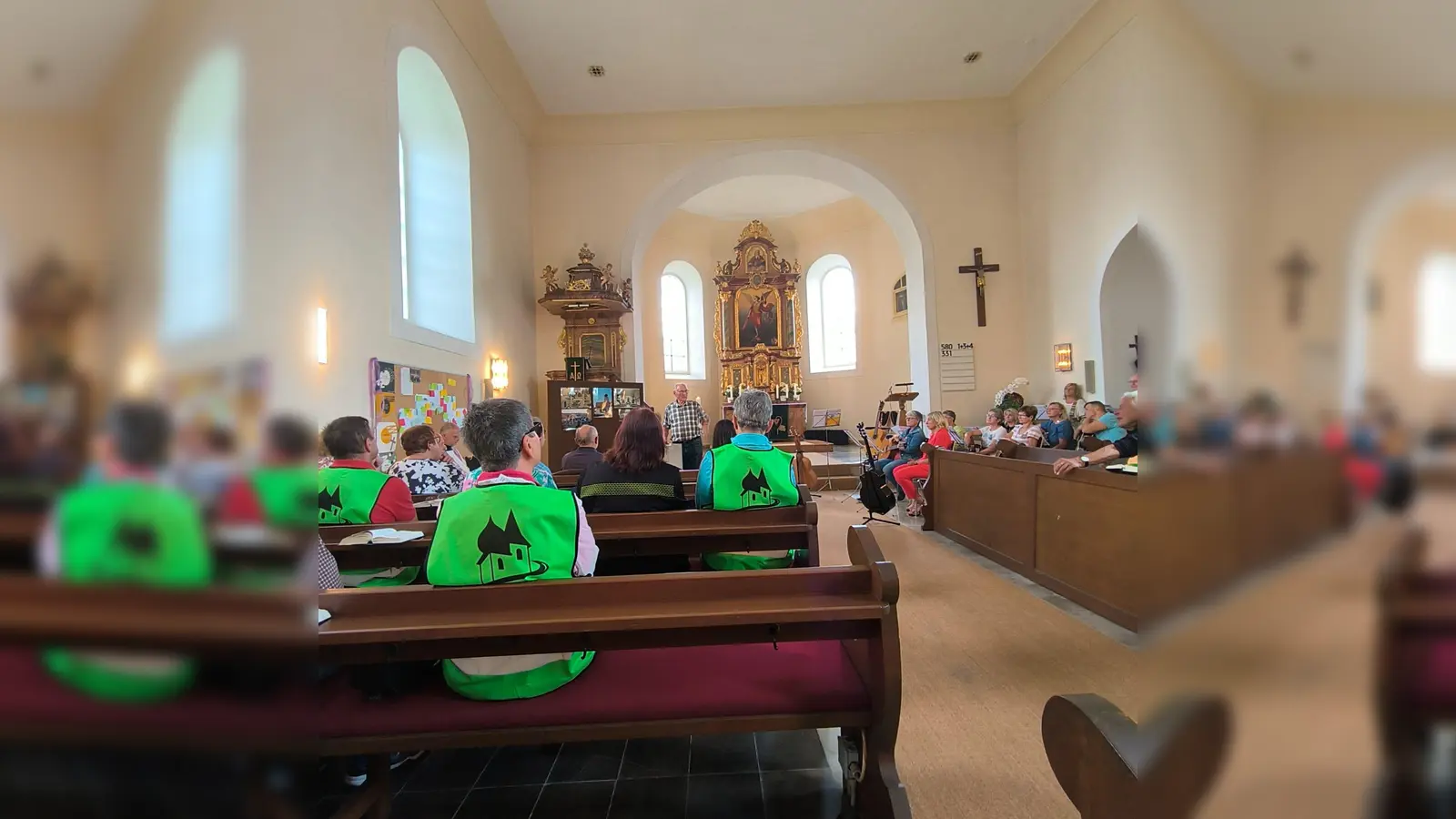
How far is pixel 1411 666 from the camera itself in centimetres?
17

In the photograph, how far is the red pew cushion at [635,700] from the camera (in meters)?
1.87

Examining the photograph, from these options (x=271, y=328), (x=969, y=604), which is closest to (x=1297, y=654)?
(x=271, y=328)

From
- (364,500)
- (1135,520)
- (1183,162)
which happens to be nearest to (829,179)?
(364,500)

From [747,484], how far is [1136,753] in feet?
9.22

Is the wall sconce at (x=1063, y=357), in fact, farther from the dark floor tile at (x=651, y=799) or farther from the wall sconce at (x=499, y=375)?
the dark floor tile at (x=651, y=799)

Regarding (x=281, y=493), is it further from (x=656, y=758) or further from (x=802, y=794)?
(x=656, y=758)

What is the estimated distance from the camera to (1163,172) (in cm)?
30

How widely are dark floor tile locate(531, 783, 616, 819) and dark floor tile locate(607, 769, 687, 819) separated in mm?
37

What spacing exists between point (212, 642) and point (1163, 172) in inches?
14.5

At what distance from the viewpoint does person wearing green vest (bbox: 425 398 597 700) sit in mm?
1981

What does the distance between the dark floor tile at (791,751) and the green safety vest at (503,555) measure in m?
0.79

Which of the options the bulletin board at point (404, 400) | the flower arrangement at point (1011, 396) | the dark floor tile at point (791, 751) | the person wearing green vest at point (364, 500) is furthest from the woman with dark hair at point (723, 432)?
the flower arrangement at point (1011, 396)

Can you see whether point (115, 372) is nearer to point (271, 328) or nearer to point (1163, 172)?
point (271, 328)

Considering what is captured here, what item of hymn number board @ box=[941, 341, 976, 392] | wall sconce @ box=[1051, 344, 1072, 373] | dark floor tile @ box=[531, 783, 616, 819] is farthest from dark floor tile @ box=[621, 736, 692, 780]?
hymn number board @ box=[941, 341, 976, 392]
